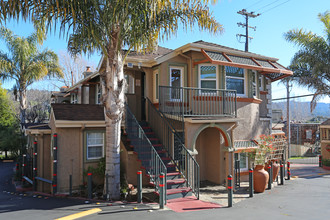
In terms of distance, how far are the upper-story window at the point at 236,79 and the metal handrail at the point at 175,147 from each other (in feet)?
12.6

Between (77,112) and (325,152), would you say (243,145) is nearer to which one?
(77,112)

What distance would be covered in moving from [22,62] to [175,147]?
46.5 feet

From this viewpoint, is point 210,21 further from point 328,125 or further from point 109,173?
point 328,125

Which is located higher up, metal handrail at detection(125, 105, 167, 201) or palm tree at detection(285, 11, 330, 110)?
palm tree at detection(285, 11, 330, 110)

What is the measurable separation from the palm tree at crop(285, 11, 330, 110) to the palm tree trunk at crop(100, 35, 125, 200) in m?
14.7

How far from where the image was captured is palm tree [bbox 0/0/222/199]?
804 cm

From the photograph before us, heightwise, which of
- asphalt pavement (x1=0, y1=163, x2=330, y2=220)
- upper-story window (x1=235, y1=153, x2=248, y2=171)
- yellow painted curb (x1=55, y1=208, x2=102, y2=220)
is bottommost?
asphalt pavement (x1=0, y1=163, x2=330, y2=220)

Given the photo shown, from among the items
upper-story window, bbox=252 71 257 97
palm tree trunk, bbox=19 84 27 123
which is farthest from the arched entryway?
palm tree trunk, bbox=19 84 27 123

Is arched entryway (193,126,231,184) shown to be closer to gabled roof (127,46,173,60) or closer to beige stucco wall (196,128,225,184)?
beige stucco wall (196,128,225,184)

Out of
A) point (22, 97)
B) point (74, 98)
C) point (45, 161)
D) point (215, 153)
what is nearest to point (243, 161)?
point (215, 153)

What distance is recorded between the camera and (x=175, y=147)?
1084cm

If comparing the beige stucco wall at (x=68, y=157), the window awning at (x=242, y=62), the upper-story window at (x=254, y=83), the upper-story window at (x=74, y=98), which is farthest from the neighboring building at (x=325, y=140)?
the upper-story window at (x=74, y=98)

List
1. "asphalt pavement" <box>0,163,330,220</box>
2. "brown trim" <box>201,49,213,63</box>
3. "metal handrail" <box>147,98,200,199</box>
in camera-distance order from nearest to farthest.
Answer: "asphalt pavement" <box>0,163,330,220</box>
"metal handrail" <box>147,98,200,199</box>
"brown trim" <box>201,49,213,63</box>

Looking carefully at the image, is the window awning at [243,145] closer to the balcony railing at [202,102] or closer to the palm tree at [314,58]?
the balcony railing at [202,102]
